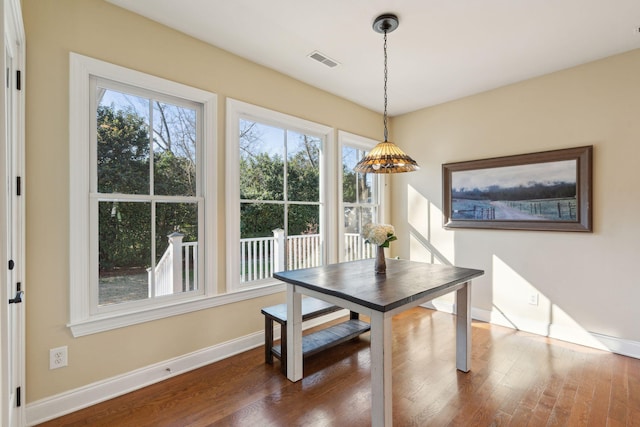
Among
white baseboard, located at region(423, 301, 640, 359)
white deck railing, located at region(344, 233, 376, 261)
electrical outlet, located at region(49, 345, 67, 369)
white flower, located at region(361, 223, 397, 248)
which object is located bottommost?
white baseboard, located at region(423, 301, 640, 359)

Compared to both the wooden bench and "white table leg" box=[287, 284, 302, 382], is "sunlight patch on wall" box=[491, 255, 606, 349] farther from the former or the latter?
"white table leg" box=[287, 284, 302, 382]

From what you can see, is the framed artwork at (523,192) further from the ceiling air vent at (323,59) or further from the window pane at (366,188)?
the ceiling air vent at (323,59)

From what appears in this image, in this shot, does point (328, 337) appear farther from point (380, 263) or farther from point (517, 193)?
point (517, 193)

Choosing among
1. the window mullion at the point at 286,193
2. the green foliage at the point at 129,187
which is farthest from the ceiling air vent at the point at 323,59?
the green foliage at the point at 129,187

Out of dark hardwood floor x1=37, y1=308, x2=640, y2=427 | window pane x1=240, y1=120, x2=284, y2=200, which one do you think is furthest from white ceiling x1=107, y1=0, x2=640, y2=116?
dark hardwood floor x1=37, y1=308, x2=640, y2=427

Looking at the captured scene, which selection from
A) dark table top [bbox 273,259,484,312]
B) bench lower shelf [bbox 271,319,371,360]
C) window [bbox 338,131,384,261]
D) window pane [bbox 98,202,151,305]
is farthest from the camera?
window [bbox 338,131,384,261]

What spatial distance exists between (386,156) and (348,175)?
1.91 metres

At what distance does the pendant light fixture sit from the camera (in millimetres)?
2174

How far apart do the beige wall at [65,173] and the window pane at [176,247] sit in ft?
0.91

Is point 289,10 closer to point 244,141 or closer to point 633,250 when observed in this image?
point 244,141

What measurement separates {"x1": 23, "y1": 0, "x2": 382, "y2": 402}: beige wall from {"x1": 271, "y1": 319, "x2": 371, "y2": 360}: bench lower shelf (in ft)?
2.66

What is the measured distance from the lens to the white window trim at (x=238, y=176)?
2.77 meters

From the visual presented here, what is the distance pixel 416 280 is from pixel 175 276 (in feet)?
6.34

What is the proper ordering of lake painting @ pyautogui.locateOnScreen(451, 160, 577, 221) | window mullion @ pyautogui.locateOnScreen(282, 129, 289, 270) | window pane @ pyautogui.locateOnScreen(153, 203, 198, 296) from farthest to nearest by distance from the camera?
window mullion @ pyautogui.locateOnScreen(282, 129, 289, 270), lake painting @ pyautogui.locateOnScreen(451, 160, 577, 221), window pane @ pyautogui.locateOnScreen(153, 203, 198, 296)
